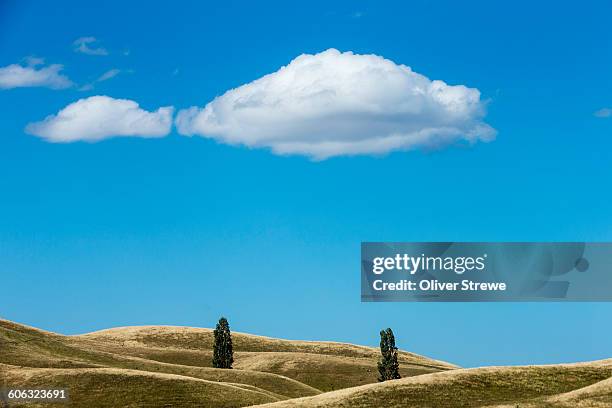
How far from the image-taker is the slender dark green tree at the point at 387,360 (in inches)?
5492

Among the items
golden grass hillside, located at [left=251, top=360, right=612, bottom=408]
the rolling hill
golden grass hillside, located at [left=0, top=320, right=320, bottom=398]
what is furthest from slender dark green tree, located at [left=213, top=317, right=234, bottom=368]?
golden grass hillside, located at [left=251, top=360, right=612, bottom=408]

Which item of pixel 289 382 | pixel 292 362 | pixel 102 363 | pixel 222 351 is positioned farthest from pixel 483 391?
pixel 292 362

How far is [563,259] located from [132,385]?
56.3 metres

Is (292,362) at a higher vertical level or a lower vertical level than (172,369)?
higher

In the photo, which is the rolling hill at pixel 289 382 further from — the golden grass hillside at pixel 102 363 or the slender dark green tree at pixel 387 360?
the slender dark green tree at pixel 387 360

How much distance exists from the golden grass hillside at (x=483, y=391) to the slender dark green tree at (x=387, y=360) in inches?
1886

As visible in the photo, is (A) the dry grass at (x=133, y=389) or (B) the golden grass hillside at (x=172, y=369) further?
(B) the golden grass hillside at (x=172, y=369)

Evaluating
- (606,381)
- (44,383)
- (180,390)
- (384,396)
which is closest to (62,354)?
(44,383)

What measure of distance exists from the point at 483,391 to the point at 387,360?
56.7 metres

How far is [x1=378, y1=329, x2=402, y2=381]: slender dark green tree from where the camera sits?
13950 cm

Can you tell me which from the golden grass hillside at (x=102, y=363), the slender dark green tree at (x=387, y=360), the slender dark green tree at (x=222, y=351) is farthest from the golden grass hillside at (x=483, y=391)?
the slender dark green tree at (x=222, y=351)

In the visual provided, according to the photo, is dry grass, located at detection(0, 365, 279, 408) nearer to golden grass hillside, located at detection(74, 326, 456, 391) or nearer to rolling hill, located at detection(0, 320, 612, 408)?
rolling hill, located at detection(0, 320, 612, 408)

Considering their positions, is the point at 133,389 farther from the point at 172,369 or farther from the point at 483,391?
the point at 483,391

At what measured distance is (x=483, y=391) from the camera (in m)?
83.9
